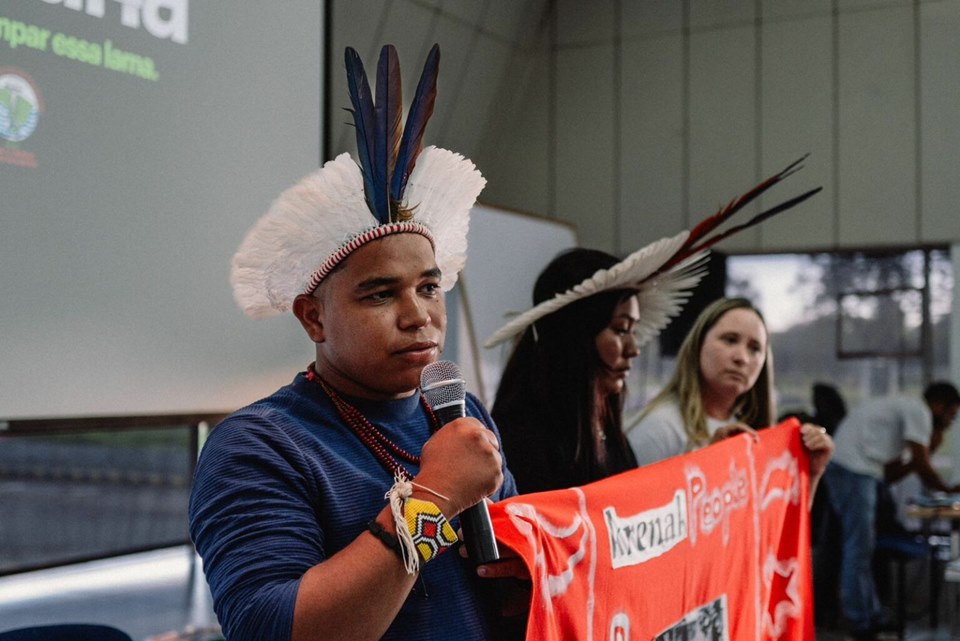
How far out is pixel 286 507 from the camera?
1024mm

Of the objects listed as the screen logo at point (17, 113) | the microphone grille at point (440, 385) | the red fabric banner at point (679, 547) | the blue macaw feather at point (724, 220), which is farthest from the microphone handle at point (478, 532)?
the screen logo at point (17, 113)

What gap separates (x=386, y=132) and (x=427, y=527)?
1.57 feet

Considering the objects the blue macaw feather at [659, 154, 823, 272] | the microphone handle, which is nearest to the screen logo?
the blue macaw feather at [659, 154, 823, 272]

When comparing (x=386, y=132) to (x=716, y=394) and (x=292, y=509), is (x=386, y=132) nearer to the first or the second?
(x=292, y=509)

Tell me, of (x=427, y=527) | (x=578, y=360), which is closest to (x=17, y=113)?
(x=578, y=360)

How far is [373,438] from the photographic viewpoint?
Answer: 3.84ft

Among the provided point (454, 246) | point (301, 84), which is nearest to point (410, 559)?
point (454, 246)

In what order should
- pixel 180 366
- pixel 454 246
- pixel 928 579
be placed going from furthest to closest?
1. pixel 928 579
2. pixel 180 366
3. pixel 454 246

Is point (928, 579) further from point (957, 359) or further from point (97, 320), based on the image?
point (97, 320)

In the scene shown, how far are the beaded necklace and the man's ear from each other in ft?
0.20

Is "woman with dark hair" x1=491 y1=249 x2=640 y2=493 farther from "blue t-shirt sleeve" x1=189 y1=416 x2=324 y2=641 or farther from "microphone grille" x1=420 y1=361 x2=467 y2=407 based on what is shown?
"blue t-shirt sleeve" x1=189 y1=416 x2=324 y2=641

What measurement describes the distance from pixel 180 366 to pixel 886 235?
5.45 m

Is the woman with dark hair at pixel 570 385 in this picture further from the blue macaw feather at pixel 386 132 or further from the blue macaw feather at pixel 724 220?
the blue macaw feather at pixel 386 132

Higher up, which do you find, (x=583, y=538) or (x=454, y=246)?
(x=454, y=246)
